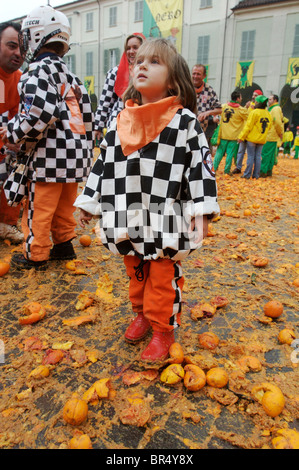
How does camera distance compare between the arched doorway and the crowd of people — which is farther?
the arched doorway

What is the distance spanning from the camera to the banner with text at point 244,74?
27.8 m

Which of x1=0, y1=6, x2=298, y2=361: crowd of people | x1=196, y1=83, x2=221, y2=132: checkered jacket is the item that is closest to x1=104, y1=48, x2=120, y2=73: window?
A: x1=196, y1=83, x2=221, y2=132: checkered jacket

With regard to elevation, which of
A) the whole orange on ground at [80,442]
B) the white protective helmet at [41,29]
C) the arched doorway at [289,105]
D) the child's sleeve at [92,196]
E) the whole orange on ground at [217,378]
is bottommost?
the whole orange on ground at [80,442]

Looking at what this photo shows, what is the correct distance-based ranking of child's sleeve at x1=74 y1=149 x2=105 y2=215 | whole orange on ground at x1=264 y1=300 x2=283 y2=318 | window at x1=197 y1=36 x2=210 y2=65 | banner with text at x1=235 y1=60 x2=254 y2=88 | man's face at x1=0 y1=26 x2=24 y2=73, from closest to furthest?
child's sleeve at x1=74 y1=149 x2=105 y2=215 < whole orange on ground at x1=264 y1=300 x2=283 y2=318 < man's face at x1=0 y1=26 x2=24 y2=73 < banner with text at x1=235 y1=60 x2=254 y2=88 < window at x1=197 y1=36 x2=210 y2=65

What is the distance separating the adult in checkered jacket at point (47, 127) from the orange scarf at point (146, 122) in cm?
107

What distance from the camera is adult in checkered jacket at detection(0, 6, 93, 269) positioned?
253 centimetres

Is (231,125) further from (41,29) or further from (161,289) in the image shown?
(161,289)

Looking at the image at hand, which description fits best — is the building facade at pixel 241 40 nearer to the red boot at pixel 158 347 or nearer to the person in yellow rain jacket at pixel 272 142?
the person in yellow rain jacket at pixel 272 142

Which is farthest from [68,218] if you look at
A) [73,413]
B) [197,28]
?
[197,28]

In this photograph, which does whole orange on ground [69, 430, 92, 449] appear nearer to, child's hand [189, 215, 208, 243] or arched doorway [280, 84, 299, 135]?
child's hand [189, 215, 208, 243]

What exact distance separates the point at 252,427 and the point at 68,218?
2421 mm

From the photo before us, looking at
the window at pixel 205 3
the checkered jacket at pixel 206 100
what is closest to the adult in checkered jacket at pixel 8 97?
the checkered jacket at pixel 206 100

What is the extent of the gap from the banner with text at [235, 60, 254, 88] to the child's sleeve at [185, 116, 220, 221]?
3047cm
